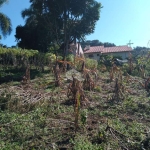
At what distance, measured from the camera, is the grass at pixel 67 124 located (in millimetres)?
3082

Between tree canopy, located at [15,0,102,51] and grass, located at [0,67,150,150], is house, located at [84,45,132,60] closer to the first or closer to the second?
tree canopy, located at [15,0,102,51]

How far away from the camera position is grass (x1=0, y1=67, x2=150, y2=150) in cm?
308

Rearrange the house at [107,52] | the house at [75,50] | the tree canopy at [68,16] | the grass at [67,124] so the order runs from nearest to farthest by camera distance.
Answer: the grass at [67,124] < the house at [75,50] < the tree canopy at [68,16] < the house at [107,52]

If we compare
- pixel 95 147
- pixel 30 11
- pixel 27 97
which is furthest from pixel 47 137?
pixel 30 11

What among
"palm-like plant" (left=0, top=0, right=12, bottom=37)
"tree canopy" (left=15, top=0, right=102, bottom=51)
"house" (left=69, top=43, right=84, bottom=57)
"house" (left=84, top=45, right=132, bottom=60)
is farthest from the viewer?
"house" (left=84, top=45, right=132, bottom=60)

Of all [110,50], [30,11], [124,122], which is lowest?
[124,122]

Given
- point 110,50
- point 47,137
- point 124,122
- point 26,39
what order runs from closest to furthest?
1. point 47,137
2. point 124,122
3. point 26,39
4. point 110,50

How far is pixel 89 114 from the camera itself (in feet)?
14.8

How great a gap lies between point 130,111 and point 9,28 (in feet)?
63.3

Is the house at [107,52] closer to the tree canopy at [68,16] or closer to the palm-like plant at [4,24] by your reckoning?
the palm-like plant at [4,24]

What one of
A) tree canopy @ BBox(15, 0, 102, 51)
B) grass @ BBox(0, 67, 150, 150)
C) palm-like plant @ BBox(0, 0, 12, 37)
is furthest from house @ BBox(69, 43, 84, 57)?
palm-like plant @ BBox(0, 0, 12, 37)

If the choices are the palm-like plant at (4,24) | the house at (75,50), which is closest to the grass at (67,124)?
the house at (75,50)

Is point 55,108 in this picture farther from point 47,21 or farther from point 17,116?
point 47,21

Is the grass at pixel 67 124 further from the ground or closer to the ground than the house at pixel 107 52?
closer to the ground
